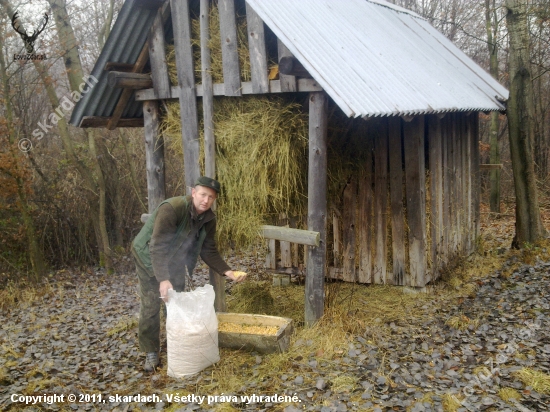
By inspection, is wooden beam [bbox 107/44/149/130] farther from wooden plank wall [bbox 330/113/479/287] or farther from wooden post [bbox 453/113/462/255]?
wooden post [bbox 453/113/462/255]

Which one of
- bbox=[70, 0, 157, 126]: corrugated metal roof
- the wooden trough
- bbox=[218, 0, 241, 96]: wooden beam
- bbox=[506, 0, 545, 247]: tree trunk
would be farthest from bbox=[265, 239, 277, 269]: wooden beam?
bbox=[506, 0, 545, 247]: tree trunk

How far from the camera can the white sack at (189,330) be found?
5.04 meters

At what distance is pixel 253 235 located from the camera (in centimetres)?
604

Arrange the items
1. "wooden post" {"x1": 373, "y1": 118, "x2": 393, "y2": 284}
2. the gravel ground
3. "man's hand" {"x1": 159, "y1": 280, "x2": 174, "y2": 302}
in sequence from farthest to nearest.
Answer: "wooden post" {"x1": 373, "y1": 118, "x2": 393, "y2": 284} < "man's hand" {"x1": 159, "y1": 280, "x2": 174, "y2": 302} < the gravel ground

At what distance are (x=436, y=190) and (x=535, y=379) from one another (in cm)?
356

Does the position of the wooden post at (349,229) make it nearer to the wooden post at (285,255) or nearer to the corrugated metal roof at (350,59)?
the wooden post at (285,255)

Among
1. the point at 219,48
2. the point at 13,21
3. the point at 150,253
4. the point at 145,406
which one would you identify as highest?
the point at 13,21

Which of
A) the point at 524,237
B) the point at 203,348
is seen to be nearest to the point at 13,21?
the point at 203,348

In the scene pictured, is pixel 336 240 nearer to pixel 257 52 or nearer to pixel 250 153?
pixel 250 153

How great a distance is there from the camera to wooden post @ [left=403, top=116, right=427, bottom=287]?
7.11 meters

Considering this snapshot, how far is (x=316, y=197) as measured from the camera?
5.66m

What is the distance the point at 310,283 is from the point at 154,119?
9.98 feet

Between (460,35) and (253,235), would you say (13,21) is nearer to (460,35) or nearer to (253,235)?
(253,235)

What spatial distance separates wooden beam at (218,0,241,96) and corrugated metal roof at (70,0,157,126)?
1.15m
